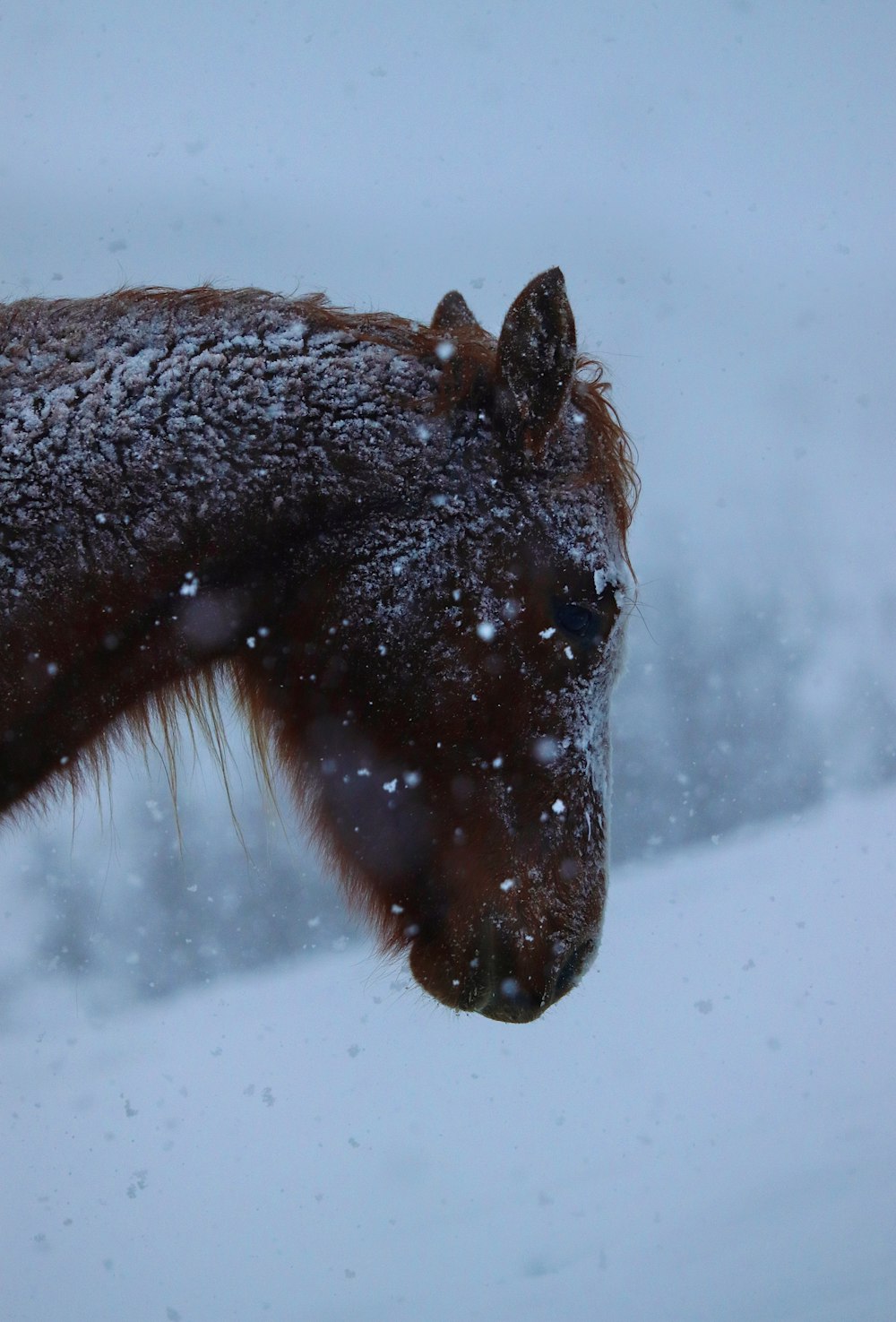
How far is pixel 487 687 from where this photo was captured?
62.5 inches

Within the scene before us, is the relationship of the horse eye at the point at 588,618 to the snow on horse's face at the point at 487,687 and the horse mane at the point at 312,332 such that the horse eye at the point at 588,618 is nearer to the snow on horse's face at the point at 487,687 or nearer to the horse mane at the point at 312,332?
the snow on horse's face at the point at 487,687

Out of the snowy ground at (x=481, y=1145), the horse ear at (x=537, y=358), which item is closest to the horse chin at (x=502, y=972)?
the snowy ground at (x=481, y=1145)

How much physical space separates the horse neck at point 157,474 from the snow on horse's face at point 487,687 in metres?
0.12

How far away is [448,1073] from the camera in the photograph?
3.40 m

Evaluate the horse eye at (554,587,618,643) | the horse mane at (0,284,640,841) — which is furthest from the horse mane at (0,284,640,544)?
the horse eye at (554,587,618,643)

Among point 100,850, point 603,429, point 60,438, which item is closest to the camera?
point 60,438

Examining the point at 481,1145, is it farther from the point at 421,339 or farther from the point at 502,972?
the point at 421,339

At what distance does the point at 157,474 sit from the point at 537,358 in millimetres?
708

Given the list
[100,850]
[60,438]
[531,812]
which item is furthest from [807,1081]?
[60,438]

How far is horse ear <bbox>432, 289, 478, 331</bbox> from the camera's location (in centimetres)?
194

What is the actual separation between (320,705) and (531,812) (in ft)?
1.59

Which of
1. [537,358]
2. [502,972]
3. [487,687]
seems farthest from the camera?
[502,972]

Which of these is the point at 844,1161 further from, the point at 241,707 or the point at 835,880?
the point at 241,707

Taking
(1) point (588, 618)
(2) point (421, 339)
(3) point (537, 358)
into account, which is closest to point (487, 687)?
(1) point (588, 618)
